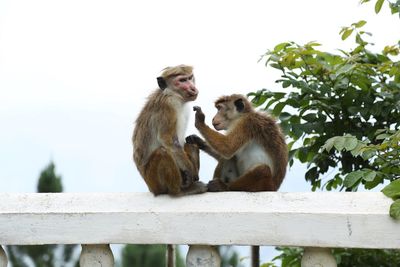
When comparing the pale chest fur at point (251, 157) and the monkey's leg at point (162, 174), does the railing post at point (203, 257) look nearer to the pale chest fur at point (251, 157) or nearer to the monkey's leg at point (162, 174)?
the monkey's leg at point (162, 174)

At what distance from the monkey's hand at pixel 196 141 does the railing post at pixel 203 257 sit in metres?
1.55

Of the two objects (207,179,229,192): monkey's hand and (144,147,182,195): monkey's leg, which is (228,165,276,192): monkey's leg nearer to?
(207,179,229,192): monkey's hand

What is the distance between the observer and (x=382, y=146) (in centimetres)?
435

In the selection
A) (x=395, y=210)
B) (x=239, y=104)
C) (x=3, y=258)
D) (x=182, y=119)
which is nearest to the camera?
(x=395, y=210)

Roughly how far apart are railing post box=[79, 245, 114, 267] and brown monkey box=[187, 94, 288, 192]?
1.25 m

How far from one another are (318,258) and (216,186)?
1.34 metres

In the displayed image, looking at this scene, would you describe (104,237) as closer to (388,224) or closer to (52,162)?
(388,224)

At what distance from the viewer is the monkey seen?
488 centimetres

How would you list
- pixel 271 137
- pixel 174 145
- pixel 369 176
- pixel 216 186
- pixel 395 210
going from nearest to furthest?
1. pixel 395 210
2. pixel 369 176
3. pixel 216 186
4. pixel 174 145
5. pixel 271 137

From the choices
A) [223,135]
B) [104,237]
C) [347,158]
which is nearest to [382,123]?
[347,158]

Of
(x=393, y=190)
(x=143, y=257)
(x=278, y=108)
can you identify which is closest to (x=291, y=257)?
(x=278, y=108)

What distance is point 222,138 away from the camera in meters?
5.08

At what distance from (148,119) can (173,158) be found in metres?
0.45

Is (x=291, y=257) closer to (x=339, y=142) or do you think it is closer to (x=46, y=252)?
(x=339, y=142)
